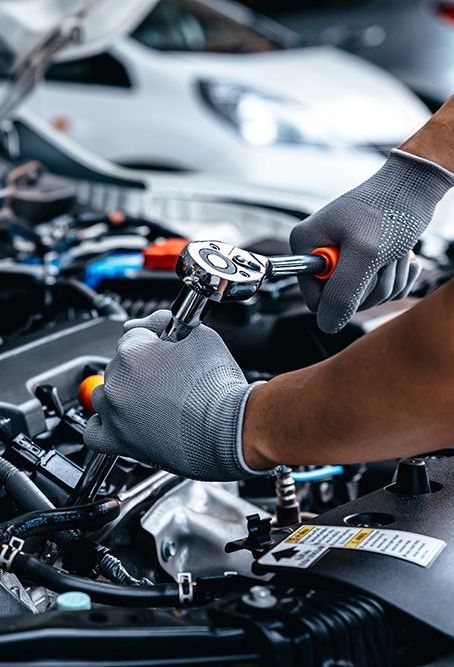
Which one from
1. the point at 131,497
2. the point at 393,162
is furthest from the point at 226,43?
the point at 131,497

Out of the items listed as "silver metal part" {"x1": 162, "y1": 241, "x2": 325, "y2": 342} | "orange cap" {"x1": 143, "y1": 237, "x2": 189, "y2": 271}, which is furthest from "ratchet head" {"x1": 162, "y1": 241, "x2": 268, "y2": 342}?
"orange cap" {"x1": 143, "y1": 237, "x2": 189, "y2": 271}

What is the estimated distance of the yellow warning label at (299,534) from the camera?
1134 mm

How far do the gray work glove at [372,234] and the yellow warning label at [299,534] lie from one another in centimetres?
34

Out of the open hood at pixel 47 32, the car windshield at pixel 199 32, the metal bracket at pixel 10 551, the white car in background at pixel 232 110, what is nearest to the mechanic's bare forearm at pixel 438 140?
the metal bracket at pixel 10 551

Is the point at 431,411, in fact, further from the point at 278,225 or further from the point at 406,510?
the point at 278,225

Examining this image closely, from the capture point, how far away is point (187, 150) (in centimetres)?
384

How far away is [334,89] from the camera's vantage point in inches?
156

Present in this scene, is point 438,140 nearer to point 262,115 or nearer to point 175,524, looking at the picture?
point 175,524

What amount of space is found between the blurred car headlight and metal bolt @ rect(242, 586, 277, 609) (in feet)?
9.46

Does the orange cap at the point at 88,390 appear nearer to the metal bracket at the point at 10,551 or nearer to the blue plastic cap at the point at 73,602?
the metal bracket at the point at 10,551

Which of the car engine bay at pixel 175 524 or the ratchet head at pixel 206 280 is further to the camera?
the ratchet head at pixel 206 280

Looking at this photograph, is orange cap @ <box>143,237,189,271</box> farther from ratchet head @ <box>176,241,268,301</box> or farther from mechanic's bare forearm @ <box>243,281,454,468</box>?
mechanic's bare forearm @ <box>243,281,454,468</box>

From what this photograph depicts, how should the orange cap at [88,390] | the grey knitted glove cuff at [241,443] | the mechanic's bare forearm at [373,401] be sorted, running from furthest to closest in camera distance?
the orange cap at [88,390], the grey knitted glove cuff at [241,443], the mechanic's bare forearm at [373,401]

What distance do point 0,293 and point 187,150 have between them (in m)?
2.05
